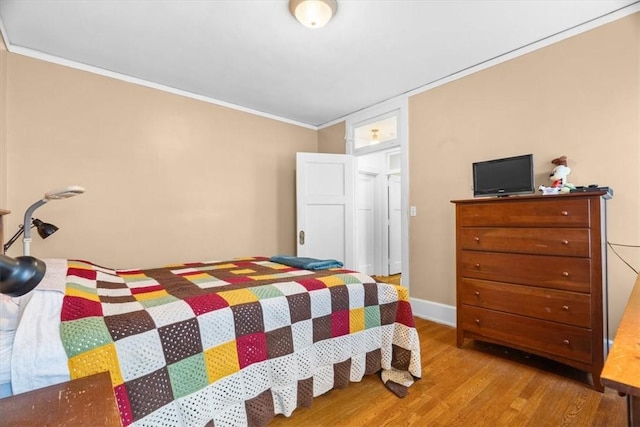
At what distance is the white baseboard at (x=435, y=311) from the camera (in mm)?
2988

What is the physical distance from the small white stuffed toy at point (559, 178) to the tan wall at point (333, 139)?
2394mm

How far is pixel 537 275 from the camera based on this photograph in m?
2.07

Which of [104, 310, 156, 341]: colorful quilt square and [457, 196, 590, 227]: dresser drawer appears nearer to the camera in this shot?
[104, 310, 156, 341]: colorful quilt square

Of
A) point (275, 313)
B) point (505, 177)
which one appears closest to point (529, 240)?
point (505, 177)

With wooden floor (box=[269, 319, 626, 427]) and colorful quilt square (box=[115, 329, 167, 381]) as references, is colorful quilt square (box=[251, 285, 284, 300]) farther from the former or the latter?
wooden floor (box=[269, 319, 626, 427])

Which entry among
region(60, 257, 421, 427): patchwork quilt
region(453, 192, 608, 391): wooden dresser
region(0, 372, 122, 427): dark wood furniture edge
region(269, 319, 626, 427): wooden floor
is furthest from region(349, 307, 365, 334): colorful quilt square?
region(0, 372, 122, 427): dark wood furniture edge

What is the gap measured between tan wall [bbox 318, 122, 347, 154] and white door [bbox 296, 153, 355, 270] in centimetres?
32

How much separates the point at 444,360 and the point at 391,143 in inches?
91.6

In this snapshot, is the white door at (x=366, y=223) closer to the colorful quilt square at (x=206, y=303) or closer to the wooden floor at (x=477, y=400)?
the wooden floor at (x=477, y=400)

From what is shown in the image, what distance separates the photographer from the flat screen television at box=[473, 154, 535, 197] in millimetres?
2283

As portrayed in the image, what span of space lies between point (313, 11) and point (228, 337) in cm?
199

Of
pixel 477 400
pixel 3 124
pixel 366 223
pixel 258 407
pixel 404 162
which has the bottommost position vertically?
pixel 477 400

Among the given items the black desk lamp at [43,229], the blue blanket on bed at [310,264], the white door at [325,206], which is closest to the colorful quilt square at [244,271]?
→ the blue blanket on bed at [310,264]

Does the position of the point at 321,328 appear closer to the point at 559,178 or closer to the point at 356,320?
the point at 356,320
